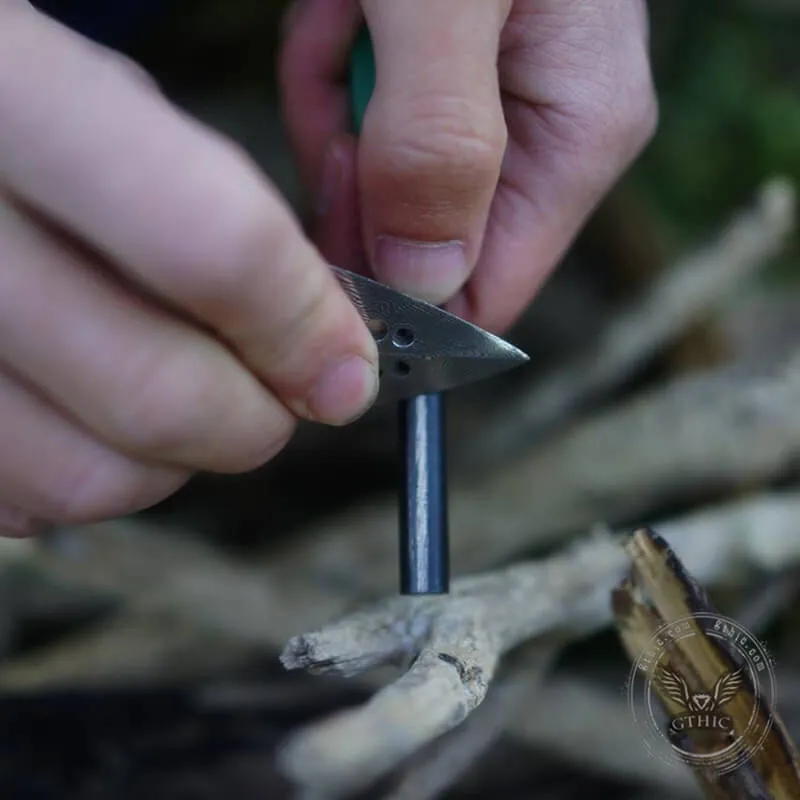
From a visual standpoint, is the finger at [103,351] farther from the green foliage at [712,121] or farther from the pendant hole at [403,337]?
the green foliage at [712,121]

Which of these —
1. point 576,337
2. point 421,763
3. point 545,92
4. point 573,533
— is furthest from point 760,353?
point 421,763

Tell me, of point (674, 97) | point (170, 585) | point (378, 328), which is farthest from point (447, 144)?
point (674, 97)

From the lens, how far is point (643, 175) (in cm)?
191

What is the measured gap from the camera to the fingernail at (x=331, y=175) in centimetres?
93

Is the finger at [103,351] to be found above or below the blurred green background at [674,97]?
above

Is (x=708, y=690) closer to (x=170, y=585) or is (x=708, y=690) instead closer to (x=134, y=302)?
(x=134, y=302)

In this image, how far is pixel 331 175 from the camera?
944 mm

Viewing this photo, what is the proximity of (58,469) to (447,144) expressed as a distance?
13.5 inches

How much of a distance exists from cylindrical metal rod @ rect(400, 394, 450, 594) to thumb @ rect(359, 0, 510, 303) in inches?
5.7

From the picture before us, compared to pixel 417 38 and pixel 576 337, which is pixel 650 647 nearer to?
pixel 417 38

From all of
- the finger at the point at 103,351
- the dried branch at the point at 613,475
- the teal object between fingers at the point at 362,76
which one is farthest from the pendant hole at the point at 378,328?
the dried branch at the point at 613,475

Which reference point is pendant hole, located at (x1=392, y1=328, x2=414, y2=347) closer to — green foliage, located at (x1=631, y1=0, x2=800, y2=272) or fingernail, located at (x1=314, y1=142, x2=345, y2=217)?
fingernail, located at (x1=314, y1=142, x2=345, y2=217)

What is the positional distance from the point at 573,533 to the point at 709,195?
2.74ft

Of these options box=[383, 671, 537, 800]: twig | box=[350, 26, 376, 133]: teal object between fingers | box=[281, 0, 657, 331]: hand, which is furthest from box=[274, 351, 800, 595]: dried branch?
box=[350, 26, 376, 133]: teal object between fingers
